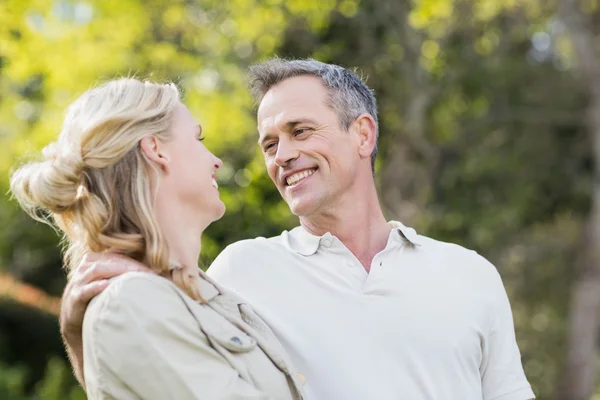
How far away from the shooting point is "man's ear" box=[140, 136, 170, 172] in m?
2.18

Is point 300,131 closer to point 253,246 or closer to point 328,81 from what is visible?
point 328,81

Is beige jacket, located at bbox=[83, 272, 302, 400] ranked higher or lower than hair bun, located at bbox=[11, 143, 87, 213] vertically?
lower

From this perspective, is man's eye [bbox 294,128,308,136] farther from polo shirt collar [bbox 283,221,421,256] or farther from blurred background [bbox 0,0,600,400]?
blurred background [bbox 0,0,600,400]

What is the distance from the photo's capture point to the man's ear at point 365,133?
10.4ft

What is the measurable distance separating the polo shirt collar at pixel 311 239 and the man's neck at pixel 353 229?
46 mm

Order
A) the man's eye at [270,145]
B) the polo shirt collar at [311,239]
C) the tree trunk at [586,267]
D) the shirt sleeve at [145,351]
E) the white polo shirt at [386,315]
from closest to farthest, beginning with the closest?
the shirt sleeve at [145,351], the white polo shirt at [386,315], the polo shirt collar at [311,239], the man's eye at [270,145], the tree trunk at [586,267]

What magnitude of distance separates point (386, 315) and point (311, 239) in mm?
395

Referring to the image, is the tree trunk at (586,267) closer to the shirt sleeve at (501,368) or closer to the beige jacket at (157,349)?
the shirt sleeve at (501,368)

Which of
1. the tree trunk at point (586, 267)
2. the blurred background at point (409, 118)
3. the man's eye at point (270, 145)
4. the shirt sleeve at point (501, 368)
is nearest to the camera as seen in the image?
the shirt sleeve at point (501, 368)

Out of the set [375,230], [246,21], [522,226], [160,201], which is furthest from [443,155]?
[160,201]

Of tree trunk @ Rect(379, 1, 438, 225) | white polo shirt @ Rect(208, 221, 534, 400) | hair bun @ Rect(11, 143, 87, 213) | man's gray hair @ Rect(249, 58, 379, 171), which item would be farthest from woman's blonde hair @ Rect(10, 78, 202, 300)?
tree trunk @ Rect(379, 1, 438, 225)

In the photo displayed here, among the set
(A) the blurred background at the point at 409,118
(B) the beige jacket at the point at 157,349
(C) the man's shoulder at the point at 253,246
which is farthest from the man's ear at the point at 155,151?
(A) the blurred background at the point at 409,118

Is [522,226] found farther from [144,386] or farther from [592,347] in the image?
[144,386]

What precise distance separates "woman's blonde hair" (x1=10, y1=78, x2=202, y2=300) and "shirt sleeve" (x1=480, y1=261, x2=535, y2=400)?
1090 mm
